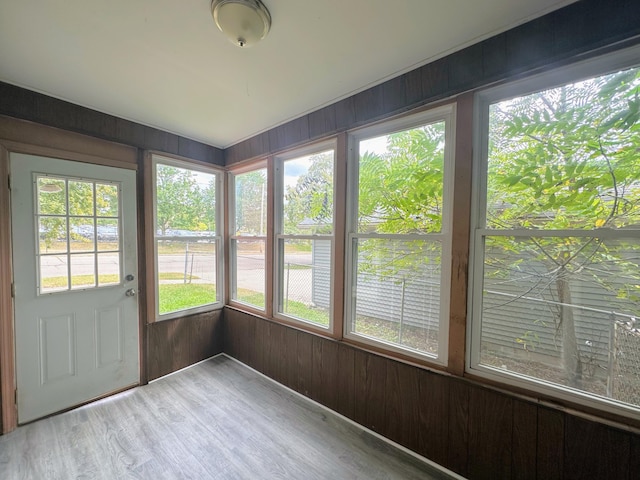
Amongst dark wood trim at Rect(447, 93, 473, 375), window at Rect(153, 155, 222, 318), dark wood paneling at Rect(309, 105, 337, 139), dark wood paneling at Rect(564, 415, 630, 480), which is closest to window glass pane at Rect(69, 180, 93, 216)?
window at Rect(153, 155, 222, 318)

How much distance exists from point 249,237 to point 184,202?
2.58 ft

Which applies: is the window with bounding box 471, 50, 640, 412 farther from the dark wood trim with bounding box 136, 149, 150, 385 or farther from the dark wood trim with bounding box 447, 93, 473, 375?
the dark wood trim with bounding box 136, 149, 150, 385

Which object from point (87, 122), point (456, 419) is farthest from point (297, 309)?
point (87, 122)

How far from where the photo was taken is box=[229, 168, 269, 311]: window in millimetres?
2750

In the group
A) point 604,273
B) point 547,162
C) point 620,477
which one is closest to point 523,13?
point 547,162

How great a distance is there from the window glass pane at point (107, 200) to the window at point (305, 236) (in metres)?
1.43

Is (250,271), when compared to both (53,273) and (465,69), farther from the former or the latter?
(465,69)

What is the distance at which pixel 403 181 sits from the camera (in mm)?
1773

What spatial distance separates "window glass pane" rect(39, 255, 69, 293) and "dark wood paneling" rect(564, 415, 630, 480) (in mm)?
3384

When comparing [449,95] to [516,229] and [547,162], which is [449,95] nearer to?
[547,162]

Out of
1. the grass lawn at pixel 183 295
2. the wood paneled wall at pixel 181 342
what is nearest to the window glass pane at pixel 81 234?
the grass lawn at pixel 183 295

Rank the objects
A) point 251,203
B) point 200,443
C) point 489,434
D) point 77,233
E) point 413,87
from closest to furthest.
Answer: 1. point 489,434
2. point 413,87
3. point 200,443
4. point 77,233
5. point 251,203

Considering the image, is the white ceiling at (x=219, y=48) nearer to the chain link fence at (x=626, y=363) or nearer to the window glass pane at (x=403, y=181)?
the window glass pane at (x=403, y=181)

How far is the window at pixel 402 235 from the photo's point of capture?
1.62m
